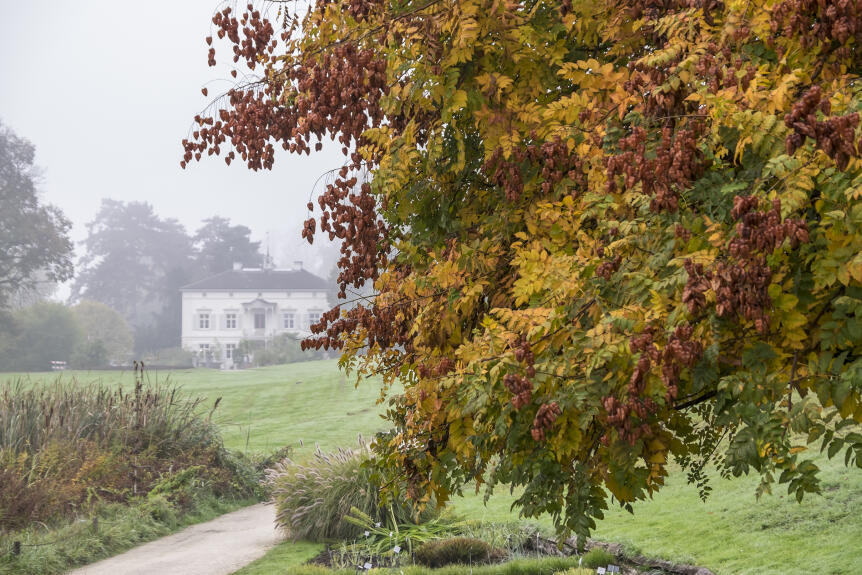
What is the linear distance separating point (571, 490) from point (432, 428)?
995mm

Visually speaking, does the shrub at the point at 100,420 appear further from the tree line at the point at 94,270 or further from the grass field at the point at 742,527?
the tree line at the point at 94,270

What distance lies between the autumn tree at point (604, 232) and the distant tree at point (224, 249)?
63.3m

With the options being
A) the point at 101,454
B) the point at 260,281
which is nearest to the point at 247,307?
the point at 260,281

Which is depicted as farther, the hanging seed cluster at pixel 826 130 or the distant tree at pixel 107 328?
the distant tree at pixel 107 328

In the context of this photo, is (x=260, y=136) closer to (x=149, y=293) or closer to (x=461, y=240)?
(x=461, y=240)

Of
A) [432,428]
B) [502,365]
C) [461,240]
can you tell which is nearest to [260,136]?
[461,240]

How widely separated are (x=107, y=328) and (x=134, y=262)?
22.6m

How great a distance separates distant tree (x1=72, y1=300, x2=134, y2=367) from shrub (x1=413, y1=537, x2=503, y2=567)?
145ft

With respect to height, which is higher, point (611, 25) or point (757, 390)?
point (611, 25)

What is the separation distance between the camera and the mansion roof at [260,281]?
6116cm

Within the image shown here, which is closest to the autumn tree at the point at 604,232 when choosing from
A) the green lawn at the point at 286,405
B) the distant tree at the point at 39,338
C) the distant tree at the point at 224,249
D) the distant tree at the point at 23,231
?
the green lawn at the point at 286,405

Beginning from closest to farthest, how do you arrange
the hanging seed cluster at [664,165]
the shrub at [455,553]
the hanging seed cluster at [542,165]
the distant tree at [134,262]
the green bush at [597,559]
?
1. the hanging seed cluster at [664,165]
2. the hanging seed cluster at [542,165]
3. the green bush at [597,559]
4. the shrub at [455,553]
5. the distant tree at [134,262]

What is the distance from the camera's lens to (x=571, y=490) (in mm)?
4109

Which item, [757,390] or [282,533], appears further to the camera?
[282,533]
